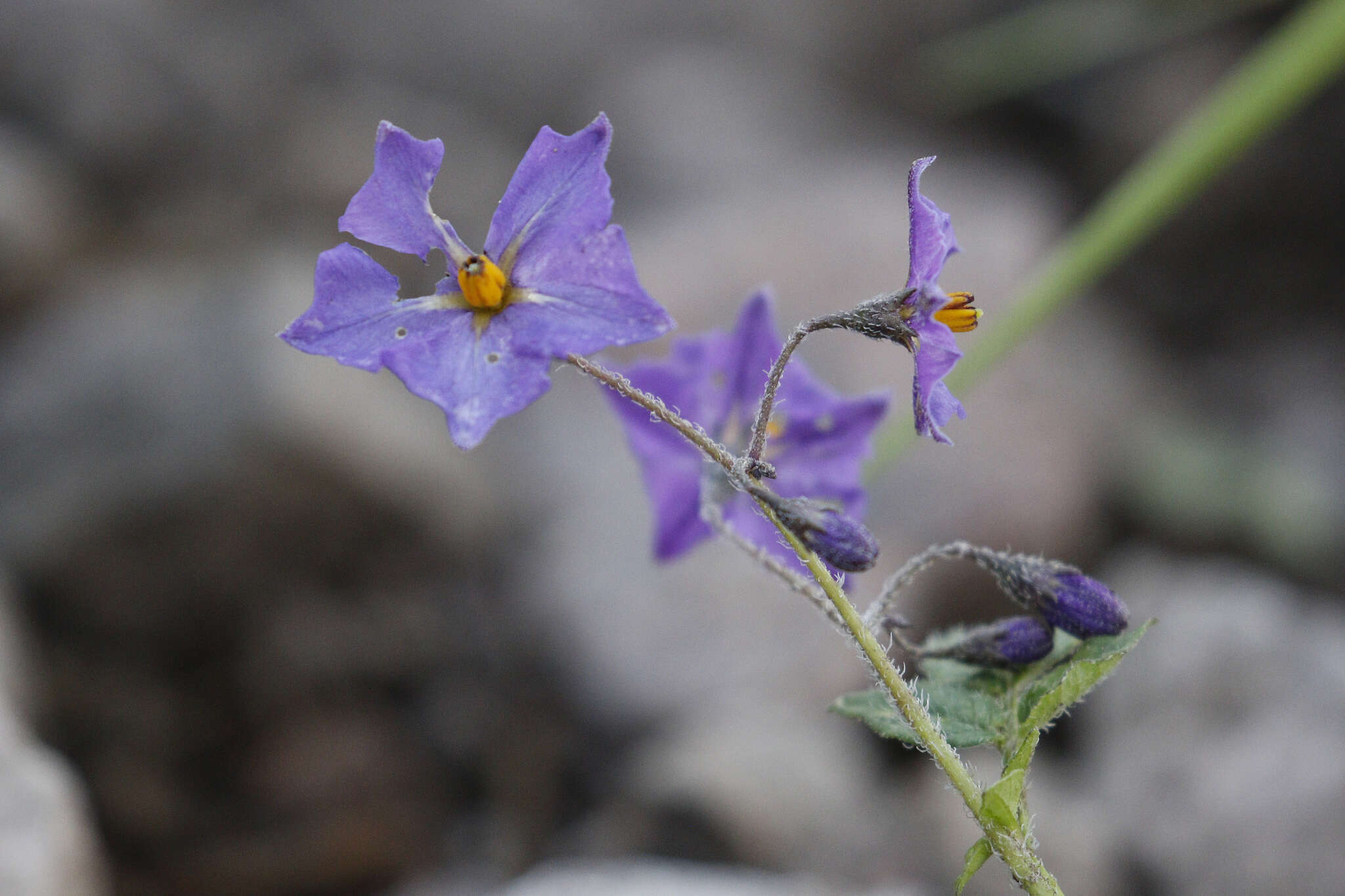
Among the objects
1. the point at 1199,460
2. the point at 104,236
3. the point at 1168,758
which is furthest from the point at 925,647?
the point at 104,236

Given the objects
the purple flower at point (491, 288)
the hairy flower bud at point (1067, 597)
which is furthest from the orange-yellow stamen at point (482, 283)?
the hairy flower bud at point (1067, 597)

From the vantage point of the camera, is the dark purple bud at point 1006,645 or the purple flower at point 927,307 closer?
the purple flower at point 927,307

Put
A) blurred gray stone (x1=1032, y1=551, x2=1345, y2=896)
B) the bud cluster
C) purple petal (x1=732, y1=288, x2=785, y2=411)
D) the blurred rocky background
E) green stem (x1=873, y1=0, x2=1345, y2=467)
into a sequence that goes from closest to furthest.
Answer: the bud cluster → purple petal (x1=732, y1=288, x2=785, y2=411) → green stem (x1=873, y1=0, x2=1345, y2=467) → blurred gray stone (x1=1032, y1=551, x2=1345, y2=896) → the blurred rocky background

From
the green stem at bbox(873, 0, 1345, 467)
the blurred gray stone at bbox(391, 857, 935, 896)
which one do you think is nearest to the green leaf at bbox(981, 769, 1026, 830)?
the green stem at bbox(873, 0, 1345, 467)

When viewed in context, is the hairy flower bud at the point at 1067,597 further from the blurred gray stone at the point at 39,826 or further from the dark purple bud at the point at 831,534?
the blurred gray stone at the point at 39,826

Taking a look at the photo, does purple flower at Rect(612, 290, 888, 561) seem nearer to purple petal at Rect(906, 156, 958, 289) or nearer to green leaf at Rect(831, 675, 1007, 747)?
green leaf at Rect(831, 675, 1007, 747)

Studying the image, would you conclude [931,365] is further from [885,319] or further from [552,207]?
[552,207]
